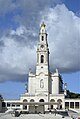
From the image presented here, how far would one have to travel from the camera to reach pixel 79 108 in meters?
131

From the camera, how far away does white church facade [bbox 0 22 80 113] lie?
13100cm

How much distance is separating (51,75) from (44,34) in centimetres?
1382

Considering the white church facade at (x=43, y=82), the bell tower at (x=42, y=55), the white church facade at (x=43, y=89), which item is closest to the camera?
the white church facade at (x=43, y=89)

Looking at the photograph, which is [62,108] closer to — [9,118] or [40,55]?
[40,55]

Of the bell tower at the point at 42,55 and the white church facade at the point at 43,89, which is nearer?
the white church facade at the point at 43,89

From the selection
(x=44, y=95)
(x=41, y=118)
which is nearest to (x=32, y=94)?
(x=44, y=95)

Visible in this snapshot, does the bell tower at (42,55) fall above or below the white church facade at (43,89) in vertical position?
above

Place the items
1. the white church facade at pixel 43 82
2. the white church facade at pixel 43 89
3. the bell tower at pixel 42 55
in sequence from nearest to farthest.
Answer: the white church facade at pixel 43 89 < the white church facade at pixel 43 82 < the bell tower at pixel 42 55

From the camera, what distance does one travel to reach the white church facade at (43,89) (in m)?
131

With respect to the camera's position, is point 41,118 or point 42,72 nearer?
point 41,118

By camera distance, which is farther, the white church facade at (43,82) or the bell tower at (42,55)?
the bell tower at (42,55)

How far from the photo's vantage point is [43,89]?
135m

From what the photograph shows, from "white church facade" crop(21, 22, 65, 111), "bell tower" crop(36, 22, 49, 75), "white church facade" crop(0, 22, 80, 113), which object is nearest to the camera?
"white church facade" crop(0, 22, 80, 113)

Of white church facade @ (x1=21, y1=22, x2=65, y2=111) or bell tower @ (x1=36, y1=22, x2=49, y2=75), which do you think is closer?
white church facade @ (x1=21, y1=22, x2=65, y2=111)
